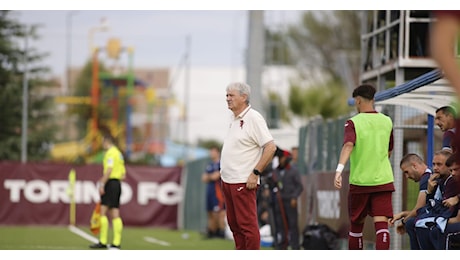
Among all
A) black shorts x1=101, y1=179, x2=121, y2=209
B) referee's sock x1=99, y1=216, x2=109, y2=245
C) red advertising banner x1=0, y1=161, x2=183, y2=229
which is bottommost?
red advertising banner x1=0, y1=161, x2=183, y2=229

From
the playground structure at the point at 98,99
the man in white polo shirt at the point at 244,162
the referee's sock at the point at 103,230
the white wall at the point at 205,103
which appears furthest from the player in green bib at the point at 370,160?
the white wall at the point at 205,103

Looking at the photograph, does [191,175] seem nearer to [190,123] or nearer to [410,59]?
[410,59]

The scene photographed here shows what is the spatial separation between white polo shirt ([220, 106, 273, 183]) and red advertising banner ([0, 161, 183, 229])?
66.5 feet

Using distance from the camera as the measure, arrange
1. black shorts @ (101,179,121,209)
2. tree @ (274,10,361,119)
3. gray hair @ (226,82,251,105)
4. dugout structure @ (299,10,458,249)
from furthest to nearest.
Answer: tree @ (274,10,361,119) → black shorts @ (101,179,121,209) → dugout structure @ (299,10,458,249) → gray hair @ (226,82,251,105)

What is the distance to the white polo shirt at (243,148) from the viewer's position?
38.1 ft

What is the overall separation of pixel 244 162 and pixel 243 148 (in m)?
0.15

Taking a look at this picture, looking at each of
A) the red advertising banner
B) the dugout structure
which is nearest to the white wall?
the red advertising banner

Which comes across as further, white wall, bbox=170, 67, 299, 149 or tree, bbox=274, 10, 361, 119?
white wall, bbox=170, 67, 299, 149

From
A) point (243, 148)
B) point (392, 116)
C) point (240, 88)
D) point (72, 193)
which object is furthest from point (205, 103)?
point (243, 148)

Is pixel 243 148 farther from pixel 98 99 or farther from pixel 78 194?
pixel 98 99

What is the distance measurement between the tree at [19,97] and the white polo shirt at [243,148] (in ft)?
98.1

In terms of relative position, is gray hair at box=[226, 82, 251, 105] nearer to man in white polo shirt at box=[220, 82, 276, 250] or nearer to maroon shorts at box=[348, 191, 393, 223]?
man in white polo shirt at box=[220, 82, 276, 250]

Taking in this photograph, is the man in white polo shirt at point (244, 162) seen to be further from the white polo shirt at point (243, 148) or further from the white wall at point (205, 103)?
the white wall at point (205, 103)

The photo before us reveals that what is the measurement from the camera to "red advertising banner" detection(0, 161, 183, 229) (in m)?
31.6
